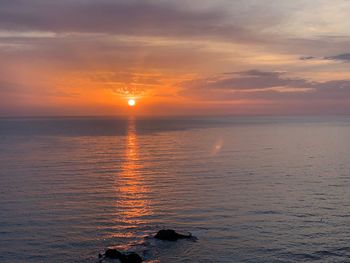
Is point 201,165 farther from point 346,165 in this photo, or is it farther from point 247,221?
point 247,221

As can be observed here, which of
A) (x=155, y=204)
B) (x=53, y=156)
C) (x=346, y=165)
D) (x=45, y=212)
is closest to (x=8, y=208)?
(x=45, y=212)

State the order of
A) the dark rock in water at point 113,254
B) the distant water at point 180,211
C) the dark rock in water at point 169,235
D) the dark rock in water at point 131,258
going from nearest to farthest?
the dark rock in water at point 131,258
the dark rock in water at point 113,254
the distant water at point 180,211
the dark rock in water at point 169,235

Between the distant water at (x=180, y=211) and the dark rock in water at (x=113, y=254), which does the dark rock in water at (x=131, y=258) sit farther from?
the distant water at (x=180, y=211)

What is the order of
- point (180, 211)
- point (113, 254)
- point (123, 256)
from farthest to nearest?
point (180, 211) → point (113, 254) → point (123, 256)

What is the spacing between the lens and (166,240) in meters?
33.8

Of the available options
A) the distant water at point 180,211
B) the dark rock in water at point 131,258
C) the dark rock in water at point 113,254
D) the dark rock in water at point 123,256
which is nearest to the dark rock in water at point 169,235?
the distant water at point 180,211

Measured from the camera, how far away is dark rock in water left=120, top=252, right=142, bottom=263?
1163 inches

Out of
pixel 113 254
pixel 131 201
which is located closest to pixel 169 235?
pixel 113 254

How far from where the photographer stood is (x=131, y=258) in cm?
2966

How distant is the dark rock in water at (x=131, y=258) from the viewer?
29531mm

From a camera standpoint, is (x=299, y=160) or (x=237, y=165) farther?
(x=299, y=160)

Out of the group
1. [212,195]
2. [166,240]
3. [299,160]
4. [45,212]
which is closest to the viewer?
[166,240]

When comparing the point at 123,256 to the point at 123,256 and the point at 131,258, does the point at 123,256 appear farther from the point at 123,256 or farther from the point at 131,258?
the point at 131,258

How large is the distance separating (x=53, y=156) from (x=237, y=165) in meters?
44.7
